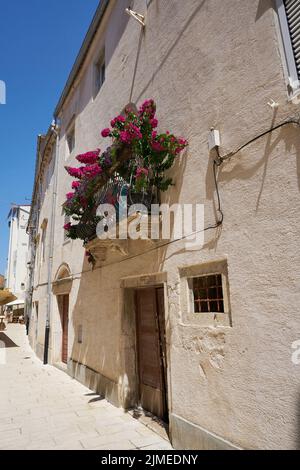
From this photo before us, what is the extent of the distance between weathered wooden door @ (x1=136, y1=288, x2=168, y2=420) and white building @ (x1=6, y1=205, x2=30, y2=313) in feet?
122

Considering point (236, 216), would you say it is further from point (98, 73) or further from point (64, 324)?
point (64, 324)

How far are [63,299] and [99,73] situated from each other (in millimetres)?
7815

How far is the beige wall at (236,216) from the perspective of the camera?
299 centimetres

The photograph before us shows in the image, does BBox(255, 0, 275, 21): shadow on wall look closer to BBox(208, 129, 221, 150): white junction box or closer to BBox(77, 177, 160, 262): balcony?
BBox(208, 129, 221, 150): white junction box

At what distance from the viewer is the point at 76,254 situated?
31.2 ft

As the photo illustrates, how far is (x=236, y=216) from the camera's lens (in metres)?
3.61

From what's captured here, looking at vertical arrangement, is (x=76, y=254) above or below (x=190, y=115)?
below

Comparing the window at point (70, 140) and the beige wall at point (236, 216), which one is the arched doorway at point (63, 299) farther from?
the beige wall at point (236, 216)

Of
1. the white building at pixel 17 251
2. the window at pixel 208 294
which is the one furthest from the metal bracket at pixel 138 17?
the white building at pixel 17 251

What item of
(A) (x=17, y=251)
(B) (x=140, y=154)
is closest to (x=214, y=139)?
(B) (x=140, y=154)

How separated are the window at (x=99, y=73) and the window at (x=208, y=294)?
7416mm

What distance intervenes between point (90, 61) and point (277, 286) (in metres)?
9.56
